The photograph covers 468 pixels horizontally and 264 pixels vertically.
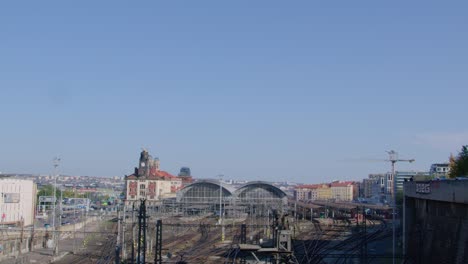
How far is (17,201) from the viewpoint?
62250 mm

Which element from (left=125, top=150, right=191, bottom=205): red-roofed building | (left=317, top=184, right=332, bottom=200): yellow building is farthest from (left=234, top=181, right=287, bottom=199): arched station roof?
(left=317, top=184, right=332, bottom=200): yellow building

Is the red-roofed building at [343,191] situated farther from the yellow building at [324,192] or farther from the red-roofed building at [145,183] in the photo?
the red-roofed building at [145,183]

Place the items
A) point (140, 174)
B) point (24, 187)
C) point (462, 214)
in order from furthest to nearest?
point (140, 174) → point (24, 187) → point (462, 214)

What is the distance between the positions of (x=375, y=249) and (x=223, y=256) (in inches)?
498

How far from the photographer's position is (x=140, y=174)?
104 meters

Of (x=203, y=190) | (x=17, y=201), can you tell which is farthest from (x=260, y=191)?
(x=17, y=201)

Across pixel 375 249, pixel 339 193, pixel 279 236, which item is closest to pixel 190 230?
pixel 375 249

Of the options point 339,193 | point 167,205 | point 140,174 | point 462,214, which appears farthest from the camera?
point 339,193

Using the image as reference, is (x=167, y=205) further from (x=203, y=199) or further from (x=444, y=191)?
(x=444, y=191)

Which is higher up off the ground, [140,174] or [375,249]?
[140,174]

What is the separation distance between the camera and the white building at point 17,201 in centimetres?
5962

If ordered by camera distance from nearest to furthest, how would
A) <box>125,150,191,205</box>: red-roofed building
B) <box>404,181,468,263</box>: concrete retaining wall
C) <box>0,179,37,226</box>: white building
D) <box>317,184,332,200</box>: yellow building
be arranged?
<box>404,181,468,263</box>: concrete retaining wall → <box>0,179,37,226</box>: white building → <box>125,150,191,205</box>: red-roofed building → <box>317,184,332,200</box>: yellow building

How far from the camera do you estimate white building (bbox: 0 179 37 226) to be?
5962 centimetres

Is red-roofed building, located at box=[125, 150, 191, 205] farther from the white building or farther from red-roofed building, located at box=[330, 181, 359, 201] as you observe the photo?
red-roofed building, located at box=[330, 181, 359, 201]
